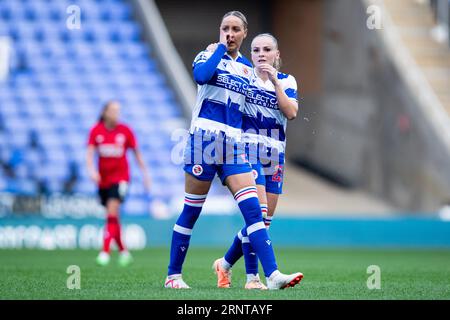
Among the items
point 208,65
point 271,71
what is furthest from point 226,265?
point 208,65

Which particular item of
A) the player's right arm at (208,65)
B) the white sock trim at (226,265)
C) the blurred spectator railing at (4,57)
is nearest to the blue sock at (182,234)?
the white sock trim at (226,265)

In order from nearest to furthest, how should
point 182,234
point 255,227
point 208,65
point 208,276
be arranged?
point 208,65, point 255,227, point 182,234, point 208,276

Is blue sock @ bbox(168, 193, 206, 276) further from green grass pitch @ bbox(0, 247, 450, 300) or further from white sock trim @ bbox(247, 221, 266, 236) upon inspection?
white sock trim @ bbox(247, 221, 266, 236)

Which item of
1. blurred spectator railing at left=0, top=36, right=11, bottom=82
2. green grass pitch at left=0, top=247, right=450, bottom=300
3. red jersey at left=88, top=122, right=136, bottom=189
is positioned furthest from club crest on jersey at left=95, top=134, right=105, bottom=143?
blurred spectator railing at left=0, top=36, right=11, bottom=82

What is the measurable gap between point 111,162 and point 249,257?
555 cm

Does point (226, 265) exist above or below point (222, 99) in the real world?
below

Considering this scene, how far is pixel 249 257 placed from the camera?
891 centimetres

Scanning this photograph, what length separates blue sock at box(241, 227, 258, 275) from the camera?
8.89m

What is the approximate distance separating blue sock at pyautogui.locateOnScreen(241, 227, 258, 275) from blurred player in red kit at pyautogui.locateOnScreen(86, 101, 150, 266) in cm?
507

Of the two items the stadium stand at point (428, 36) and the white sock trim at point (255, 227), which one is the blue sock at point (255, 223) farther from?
the stadium stand at point (428, 36)

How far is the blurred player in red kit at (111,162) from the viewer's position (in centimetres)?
1389

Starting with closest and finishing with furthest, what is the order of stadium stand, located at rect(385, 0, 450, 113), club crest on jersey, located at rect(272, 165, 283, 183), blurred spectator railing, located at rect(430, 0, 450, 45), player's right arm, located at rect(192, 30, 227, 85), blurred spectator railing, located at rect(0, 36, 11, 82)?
player's right arm, located at rect(192, 30, 227, 85) → club crest on jersey, located at rect(272, 165, 283, 183) → blurred spectator railing, located at rect(0, 36, 11, 82) → stadium stand, located at rect(385, 0, 450, 113) → blurred spectator railing, located at rect(430, 0, 450, 45)

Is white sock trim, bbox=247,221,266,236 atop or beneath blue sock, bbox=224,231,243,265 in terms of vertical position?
atop

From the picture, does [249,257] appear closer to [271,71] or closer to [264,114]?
[264,114]
